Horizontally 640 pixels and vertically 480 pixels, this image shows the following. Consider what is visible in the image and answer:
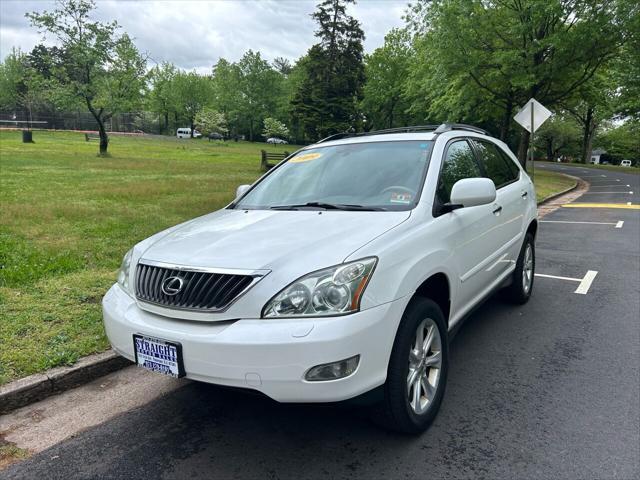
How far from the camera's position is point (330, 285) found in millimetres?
2354

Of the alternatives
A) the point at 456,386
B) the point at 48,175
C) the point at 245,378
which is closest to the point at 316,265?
the point at 245,378

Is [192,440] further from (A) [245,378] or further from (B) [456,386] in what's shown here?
(B) [456,386]

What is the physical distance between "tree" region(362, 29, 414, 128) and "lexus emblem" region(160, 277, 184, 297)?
153 feet

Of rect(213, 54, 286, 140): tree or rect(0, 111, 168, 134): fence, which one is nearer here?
rect(0, 111, 168, 134): fence

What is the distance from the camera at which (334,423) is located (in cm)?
296

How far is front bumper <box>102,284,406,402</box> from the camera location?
223 cm

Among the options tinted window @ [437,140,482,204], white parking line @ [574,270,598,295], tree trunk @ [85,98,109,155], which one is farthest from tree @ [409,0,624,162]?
tinted window @ [437,140,482,204]

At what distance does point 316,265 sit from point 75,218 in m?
7.67

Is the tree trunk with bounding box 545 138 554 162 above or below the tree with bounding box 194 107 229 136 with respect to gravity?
below

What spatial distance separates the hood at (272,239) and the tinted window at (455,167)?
54 centimetres

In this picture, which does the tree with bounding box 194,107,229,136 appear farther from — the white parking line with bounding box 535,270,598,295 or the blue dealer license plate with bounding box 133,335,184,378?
the blue dealer license plate with bounding box 133,335,184,378

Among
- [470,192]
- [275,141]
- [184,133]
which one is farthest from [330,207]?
[184,133]

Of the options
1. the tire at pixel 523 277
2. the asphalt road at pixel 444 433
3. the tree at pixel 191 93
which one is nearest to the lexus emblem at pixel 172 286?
the asphalt road at pixel 444 433

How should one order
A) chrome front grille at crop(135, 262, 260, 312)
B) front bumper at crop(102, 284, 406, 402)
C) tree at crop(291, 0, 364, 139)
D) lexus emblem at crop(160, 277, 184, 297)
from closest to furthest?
front bumper at crop(102, 284, 406, 402), chrome front grille at crop(135, 262, 260, 312), lexus emblem at crop(160, 277, 184, 297), tree at crop(291, 0, 364, 139)
